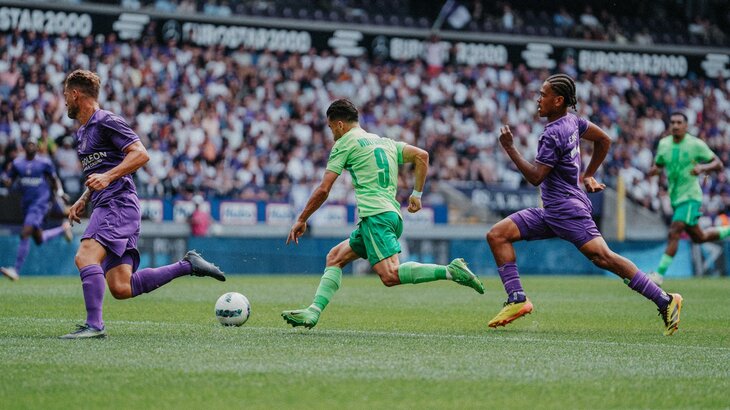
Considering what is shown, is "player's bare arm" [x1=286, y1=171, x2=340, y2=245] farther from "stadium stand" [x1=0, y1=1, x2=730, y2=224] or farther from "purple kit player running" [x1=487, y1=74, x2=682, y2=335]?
"stadium stand" [x1=0, y1=1, x2=730, y2=224]

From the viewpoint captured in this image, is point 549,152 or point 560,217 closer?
point 549,152

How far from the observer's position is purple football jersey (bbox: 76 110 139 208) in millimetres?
8773

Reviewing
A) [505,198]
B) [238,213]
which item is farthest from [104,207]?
[505,198]

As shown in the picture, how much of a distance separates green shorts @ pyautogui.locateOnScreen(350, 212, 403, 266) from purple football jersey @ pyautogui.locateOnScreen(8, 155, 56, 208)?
10885 millimetres

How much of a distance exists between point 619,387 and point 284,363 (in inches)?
81.7

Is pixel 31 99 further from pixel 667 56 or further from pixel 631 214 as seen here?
pixel 667 56

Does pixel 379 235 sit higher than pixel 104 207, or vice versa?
pixel 104 207

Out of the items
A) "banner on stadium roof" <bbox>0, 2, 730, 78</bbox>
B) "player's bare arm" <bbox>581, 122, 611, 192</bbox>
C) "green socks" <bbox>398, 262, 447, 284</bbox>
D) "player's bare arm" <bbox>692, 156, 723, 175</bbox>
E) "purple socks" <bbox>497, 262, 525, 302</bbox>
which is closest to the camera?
"green socks" <bbox>398, 262, 447, 284</bbox>

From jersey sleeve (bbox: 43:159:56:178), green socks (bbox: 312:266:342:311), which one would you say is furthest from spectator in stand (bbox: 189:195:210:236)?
green socks (bbox: 312:266:342:311)

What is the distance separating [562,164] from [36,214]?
39.7ft

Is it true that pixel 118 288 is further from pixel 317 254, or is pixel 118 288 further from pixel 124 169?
pixel 317 254

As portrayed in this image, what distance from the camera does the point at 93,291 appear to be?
857 cm

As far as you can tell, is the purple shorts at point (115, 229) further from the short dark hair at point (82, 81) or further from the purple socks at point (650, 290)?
the purple socks at point (650, 290)

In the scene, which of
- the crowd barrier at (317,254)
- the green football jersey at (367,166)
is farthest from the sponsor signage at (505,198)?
the green football jersey at (367,166)
